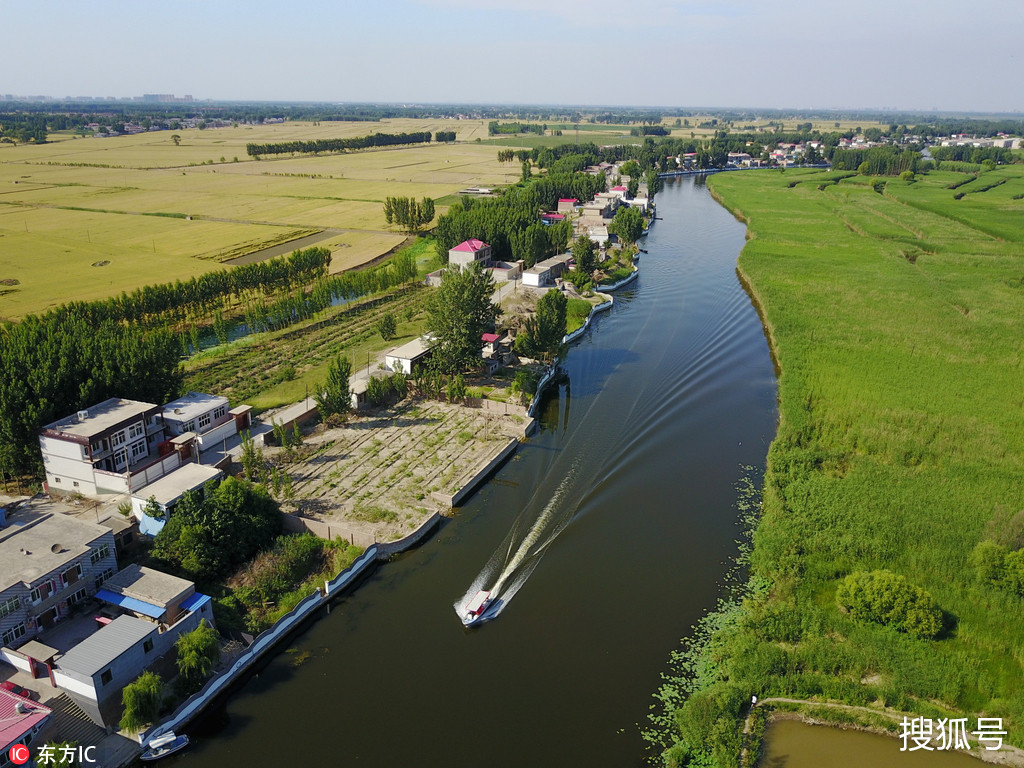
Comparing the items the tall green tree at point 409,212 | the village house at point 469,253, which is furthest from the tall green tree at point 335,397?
the tall green tree at point 409,212

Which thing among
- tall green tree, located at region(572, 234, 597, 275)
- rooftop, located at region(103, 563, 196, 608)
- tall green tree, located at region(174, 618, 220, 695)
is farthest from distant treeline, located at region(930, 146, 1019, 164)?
tall green tree, located at region(174, 618, 220, 695)

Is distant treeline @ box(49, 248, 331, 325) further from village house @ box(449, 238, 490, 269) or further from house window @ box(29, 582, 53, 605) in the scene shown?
house window @ box(29, 582, 53, 605)

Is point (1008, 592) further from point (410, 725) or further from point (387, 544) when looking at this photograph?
point (387, 544)

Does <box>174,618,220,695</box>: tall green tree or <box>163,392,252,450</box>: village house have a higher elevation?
<box>163,392,252,450</box>: village house

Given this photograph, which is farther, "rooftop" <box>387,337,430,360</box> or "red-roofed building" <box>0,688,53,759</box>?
"rooftop" <box>387,337,430,360</box>

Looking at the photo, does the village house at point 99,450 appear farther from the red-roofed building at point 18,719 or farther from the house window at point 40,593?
the red-roofed building at point 18,719

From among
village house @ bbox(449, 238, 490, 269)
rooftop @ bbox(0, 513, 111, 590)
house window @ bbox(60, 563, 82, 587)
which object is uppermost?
village house @ bbox(449, 238, 490, 269)

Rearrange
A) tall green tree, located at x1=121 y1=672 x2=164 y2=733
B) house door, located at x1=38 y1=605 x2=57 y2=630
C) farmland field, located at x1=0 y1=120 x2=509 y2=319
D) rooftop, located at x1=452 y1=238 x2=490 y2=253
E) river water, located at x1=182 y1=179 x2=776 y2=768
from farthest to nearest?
rooftop, located at x1=452 y1=238 x2=490 y2=253, farmland field, located at x1=0 y1=120 x2=509 y2=319, house door, located at x1=38 y1=605 x2=57 y2=630, river water, located at x1=182 y1=179 x2=776 y2=768, tall green tree, located at x1=121 y1=672 x2=164 y2=733
